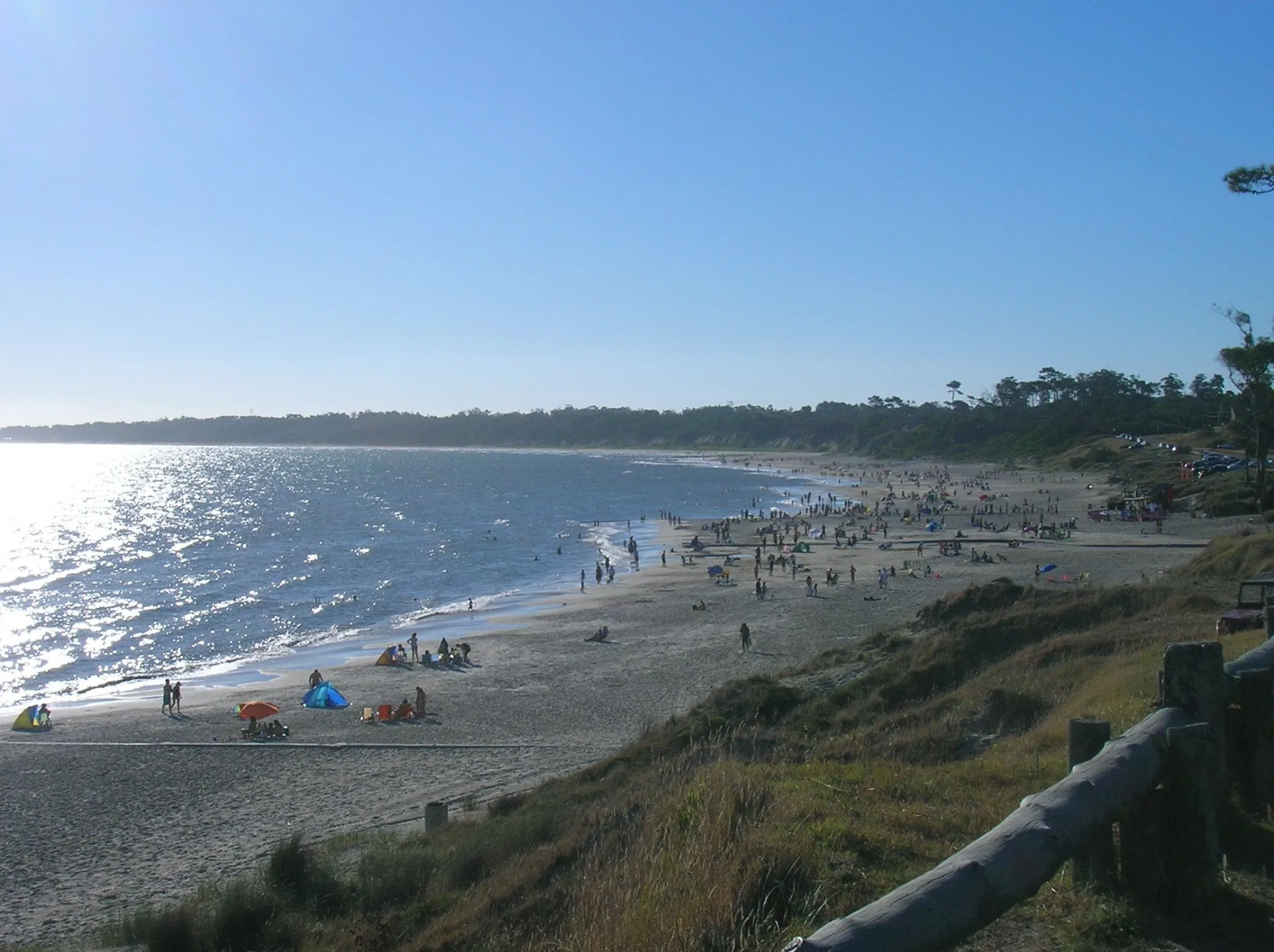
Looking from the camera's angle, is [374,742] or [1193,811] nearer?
[1193,811]

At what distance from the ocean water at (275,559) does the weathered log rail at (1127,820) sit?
30925 mm

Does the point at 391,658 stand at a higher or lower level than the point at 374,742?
lower

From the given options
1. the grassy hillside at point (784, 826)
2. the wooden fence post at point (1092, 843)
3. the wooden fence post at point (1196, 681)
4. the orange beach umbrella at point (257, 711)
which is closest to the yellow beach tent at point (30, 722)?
the orange beach umbrella at point (257, 711)

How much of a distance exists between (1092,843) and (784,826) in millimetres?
1750

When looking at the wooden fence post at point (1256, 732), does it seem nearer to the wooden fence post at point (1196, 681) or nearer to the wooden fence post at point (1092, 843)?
the wooden fence post at point (1196, 681)

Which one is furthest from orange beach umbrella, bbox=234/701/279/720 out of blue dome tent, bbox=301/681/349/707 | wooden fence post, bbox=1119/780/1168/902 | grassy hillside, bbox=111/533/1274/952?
wooden fence post, bbox=1119/780/1168/902

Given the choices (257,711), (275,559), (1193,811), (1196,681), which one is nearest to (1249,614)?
(1196,681)

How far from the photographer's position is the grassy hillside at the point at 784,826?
487 centimetres

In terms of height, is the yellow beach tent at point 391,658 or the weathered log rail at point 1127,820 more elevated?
the weathered log rail at point 1127,820

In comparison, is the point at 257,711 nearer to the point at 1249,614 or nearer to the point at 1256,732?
the point at 1249,614

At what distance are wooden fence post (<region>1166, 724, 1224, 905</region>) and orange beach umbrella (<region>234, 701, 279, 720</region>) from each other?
71.1 feet

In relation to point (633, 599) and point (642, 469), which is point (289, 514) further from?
point (642, 469)

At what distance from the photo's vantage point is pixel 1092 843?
15.9 feet

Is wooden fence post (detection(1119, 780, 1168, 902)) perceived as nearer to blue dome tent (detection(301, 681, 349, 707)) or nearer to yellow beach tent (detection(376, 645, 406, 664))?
blue dome tent (detection(301, 681, 349, 707))
